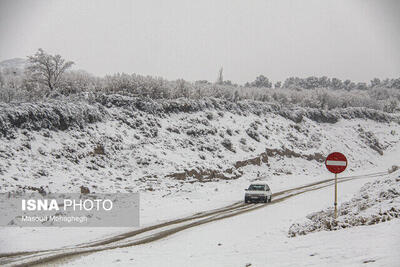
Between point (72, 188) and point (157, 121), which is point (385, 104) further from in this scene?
point (72, 188)

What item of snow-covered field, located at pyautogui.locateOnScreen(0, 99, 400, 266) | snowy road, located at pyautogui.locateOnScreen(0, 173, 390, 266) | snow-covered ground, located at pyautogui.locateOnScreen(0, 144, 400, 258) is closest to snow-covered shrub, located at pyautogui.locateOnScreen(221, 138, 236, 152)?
snow-covered field, located at pyautogui.locateOnScreen(0, 99, 400, 266)

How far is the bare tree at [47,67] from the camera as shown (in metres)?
36.7

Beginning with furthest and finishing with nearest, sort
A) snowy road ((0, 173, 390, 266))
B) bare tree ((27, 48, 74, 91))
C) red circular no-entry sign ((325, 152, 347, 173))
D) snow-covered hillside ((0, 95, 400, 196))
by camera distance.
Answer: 1. bare tree ((27, 48, 74, 91))
2. snow-covered hillside ((0, 95, 400, 196))
3. red circular no-entry sign ((325, 152, 347, 173))
4. snowy road ((0, 173, 390, 266))

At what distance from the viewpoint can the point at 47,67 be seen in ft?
121

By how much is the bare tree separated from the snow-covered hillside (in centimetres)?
660

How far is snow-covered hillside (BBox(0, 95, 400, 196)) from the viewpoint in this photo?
23453 millimetres

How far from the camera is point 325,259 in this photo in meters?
7.38

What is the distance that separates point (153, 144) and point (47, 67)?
52.3 ft

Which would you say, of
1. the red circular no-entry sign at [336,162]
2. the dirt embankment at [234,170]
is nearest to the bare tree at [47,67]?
the dirt embankment at [234,170]

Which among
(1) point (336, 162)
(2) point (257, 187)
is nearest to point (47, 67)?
(2) point (257, 187)

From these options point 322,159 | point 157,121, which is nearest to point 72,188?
point 157,121

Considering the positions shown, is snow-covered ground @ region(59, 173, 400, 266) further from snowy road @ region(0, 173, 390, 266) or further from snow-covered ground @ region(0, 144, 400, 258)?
snow-covered ground @ region(0, 144, 400, 258)

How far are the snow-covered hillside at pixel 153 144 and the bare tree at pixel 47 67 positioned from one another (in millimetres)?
6604

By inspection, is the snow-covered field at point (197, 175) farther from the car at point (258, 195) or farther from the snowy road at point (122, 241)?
the car at point (258, 195)
